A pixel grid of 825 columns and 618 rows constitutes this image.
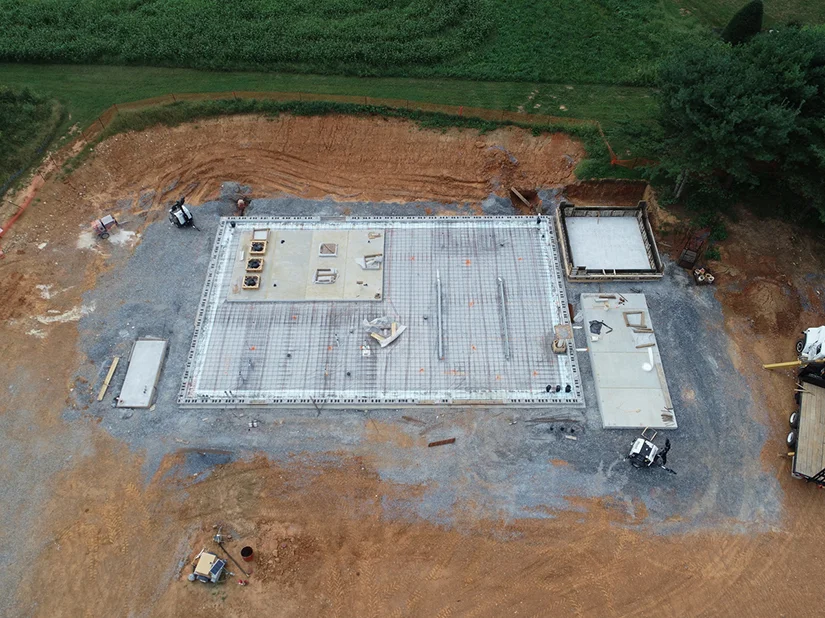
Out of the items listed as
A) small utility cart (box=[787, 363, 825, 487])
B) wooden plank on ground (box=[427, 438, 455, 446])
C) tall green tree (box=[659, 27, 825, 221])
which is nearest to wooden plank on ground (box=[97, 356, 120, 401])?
wooden plank on ground (box=[427, 438, 455, 446])

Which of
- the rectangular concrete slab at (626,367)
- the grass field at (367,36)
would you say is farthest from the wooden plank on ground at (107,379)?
the rectangular concrete slab at (626,367)

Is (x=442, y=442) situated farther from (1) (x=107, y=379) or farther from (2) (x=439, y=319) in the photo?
(1) (x=107, y=379)

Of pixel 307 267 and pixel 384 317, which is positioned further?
pixel 307 267

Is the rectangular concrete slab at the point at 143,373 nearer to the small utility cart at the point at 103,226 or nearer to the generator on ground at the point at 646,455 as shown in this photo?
the small utility cart at the point at 103,226

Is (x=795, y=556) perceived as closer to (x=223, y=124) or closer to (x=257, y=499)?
(x=257, y=499)

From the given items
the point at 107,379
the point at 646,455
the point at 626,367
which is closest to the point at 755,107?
the point at 626,367

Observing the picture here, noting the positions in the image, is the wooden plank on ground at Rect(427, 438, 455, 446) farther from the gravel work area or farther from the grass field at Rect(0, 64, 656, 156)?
the grass field at Rect(0, 64, 656, 156)
